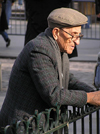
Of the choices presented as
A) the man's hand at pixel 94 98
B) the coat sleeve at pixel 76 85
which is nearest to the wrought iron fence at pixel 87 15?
the coat sleeve at pixel 76 85

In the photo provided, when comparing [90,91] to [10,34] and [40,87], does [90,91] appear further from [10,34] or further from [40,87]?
[10,34]

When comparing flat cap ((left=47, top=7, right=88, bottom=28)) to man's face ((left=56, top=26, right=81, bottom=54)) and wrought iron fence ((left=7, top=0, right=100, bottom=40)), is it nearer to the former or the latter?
man's face ((left=56, top=26, right=81, bottom=54))

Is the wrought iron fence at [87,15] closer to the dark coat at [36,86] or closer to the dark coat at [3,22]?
the dark coat at [3,22]

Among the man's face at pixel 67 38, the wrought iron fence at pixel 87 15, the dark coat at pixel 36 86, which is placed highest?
the man's face at pixel 67 38

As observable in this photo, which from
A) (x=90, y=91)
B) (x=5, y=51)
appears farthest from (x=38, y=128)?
(x=5, y=51)

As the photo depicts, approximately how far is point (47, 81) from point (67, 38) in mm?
407

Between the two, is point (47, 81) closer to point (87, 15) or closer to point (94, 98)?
point (94, 98)

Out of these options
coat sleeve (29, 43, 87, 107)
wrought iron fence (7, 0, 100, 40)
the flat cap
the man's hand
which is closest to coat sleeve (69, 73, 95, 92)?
the man's hand

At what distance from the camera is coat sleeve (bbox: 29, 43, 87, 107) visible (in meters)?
2.47

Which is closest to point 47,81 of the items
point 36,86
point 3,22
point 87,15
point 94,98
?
point 36,86

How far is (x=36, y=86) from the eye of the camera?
8.18 feet

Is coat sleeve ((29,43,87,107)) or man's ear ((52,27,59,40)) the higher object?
Result: man's ear ((52,27,59,40))

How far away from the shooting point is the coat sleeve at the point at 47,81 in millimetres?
2469

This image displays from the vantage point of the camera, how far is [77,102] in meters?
2.55
